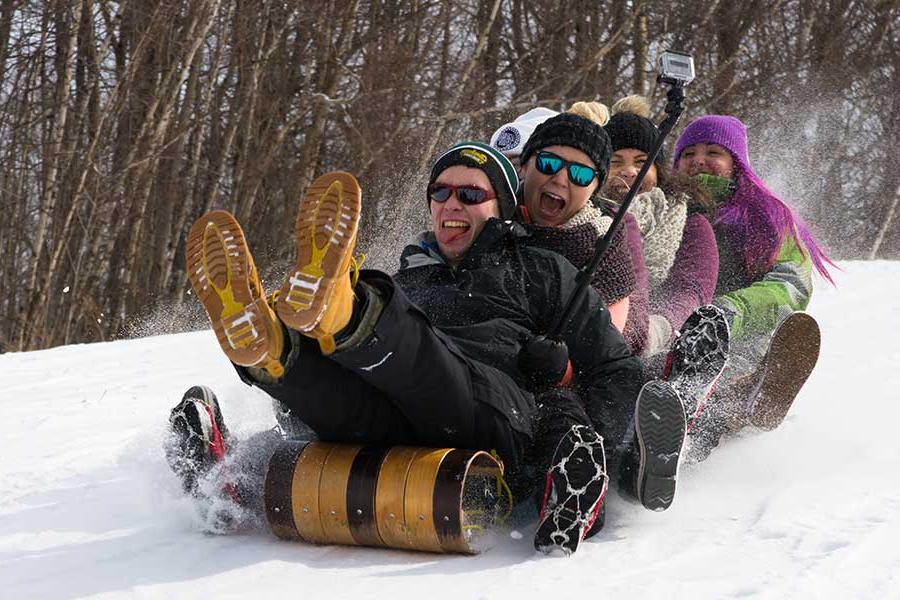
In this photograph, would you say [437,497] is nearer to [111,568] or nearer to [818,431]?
[111,568]

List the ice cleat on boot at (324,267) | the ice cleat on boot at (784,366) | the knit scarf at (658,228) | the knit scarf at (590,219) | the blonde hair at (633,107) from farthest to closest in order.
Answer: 1. the blonde hair at (633,107)
2. the knit scarf at (658,228)
3. the ice cleat on boot at (784,366)
4. the knit scarf at (590,219)
5. the ice cleat on boot at (324,267)

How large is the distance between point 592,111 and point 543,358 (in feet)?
4.90

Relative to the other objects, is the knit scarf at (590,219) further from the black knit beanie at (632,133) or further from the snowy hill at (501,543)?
the snowy hill at (501,543)

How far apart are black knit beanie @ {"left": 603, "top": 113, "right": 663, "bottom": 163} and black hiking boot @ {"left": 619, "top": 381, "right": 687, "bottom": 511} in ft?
4.36

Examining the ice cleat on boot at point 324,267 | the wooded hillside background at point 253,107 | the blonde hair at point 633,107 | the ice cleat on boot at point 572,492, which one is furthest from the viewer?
the wooded hillside background at point 253,107

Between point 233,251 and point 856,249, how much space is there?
49.6 feet

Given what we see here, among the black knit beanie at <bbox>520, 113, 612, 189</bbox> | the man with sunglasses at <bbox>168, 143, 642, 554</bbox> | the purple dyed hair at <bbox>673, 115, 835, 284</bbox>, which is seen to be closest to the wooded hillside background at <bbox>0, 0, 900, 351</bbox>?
the purple dyed hair at <bbox>673, 115, 835, 284</bbox>

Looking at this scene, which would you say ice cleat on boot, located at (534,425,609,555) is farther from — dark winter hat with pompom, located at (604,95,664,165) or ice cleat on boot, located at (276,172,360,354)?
dark winter hat with pompom, located at (604,95,664,165)

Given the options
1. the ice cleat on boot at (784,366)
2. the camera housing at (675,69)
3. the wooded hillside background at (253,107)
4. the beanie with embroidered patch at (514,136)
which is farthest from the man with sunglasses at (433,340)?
the wooded hillside background at (253,107)

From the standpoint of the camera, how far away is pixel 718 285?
151 inches

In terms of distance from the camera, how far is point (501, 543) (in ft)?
7.63

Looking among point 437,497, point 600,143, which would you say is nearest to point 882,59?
point 600,143

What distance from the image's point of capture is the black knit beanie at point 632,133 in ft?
11.7

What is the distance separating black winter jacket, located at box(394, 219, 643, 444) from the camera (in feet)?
8.37
